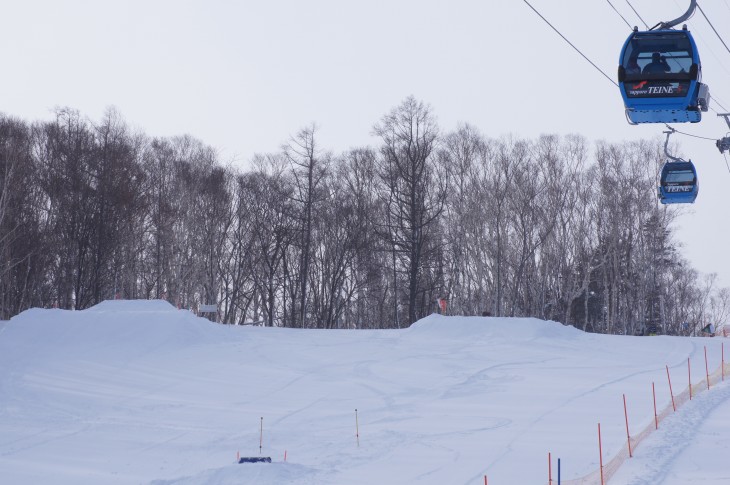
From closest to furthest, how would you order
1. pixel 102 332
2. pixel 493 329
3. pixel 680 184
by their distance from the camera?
pixel 680 184 < pixel 102 332 < pixel 493 329

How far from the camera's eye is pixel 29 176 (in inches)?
1828

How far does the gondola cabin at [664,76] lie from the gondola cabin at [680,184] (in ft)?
28.3

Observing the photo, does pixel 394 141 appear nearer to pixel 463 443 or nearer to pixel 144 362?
pixel 144 362

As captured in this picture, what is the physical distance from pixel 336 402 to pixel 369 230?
34.3 m

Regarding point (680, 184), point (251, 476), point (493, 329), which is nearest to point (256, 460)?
point (251, 476)

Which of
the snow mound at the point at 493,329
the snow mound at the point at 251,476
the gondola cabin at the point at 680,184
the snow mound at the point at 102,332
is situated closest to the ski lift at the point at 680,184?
the gondola cabin at the point at 680,184

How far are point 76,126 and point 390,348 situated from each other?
28557mm

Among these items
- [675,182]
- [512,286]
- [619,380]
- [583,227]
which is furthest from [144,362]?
[583,227]

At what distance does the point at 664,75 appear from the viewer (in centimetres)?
1503

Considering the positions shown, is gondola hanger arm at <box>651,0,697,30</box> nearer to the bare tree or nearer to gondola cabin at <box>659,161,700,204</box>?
gondola cabin at <box>659,161,700,204</box>

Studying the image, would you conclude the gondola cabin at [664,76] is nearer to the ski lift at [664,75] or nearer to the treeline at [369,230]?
the ski lift at [664,75]

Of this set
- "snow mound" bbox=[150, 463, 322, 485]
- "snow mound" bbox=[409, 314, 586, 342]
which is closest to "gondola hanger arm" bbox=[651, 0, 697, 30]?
"snow mound" bbox=[150, 463, 322, 485]

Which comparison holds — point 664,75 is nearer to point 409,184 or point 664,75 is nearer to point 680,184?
point 680,184

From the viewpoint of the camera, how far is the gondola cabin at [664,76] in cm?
1505
